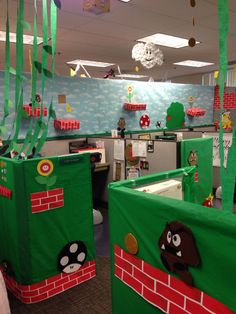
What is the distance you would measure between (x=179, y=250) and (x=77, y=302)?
60.3 inches

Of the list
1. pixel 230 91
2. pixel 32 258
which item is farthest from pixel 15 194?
pixel 230 91

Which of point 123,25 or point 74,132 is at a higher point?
point 123,25

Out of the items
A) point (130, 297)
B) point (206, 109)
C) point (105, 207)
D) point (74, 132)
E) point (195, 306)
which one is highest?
point (206, 109)

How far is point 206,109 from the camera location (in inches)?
244

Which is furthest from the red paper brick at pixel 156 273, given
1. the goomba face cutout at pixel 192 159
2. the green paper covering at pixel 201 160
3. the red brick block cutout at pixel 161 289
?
the goomba face cutout at pixel 192 159

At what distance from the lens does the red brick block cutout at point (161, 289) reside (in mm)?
808

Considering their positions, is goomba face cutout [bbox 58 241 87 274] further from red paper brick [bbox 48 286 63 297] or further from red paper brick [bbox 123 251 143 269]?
red paper brick [bbox 123 251 143 269]

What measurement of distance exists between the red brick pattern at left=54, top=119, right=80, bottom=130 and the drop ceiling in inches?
57.9

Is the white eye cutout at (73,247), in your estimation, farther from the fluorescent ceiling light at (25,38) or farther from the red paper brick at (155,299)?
the fluorescent ceiling light at (25,38)

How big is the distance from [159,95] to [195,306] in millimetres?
4643

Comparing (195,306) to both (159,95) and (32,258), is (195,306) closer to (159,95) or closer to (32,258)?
(32,258)

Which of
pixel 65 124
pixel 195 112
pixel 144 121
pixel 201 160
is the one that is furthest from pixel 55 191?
pixel 195 112

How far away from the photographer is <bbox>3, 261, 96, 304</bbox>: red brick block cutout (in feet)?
6.82

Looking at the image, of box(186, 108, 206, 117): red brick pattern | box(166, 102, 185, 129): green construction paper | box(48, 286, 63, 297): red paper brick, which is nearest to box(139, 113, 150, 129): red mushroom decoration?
box(166, 102, 185, 129): green construction paper
